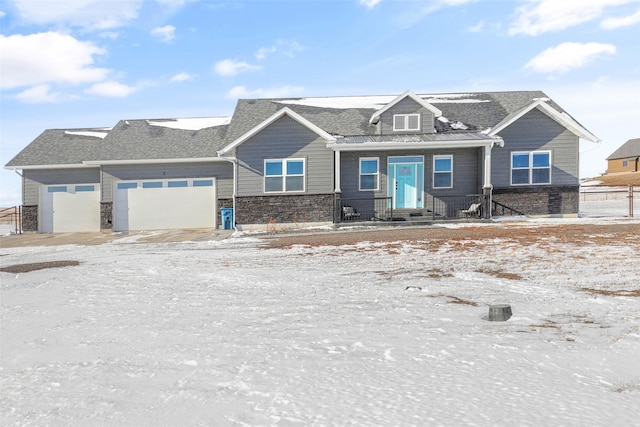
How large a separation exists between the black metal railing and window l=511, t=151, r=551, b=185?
6180mm

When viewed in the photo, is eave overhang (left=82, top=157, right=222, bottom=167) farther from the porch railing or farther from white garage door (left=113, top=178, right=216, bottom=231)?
the porch railing

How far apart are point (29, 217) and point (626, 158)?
76.0 m

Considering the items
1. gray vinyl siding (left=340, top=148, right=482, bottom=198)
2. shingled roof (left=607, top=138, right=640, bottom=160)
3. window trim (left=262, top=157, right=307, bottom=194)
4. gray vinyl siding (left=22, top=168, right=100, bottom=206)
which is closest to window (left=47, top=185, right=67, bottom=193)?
gray vinyl siding (left=22, top=168, right=100, bottom=206)

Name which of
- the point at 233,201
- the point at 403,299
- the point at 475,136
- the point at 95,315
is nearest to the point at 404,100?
the point at 475,136

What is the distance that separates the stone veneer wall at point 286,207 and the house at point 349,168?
4 cm

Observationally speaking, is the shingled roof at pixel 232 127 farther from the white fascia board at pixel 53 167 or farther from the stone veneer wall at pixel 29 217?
the stone veneer wall at pixel 29 217

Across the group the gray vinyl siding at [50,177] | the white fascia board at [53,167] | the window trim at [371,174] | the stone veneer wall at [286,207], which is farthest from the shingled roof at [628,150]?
the white fascia board at [53,167]

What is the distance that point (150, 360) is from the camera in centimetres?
373

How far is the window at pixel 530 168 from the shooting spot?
67.6 ft

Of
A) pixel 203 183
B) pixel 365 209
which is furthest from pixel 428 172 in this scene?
pixel 203 183

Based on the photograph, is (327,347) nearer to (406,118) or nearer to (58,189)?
(406,118)

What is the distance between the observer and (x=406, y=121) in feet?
68.6

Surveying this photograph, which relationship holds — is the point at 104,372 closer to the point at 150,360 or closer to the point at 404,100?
the point at 150,360

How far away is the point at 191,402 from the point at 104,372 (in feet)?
3.33
